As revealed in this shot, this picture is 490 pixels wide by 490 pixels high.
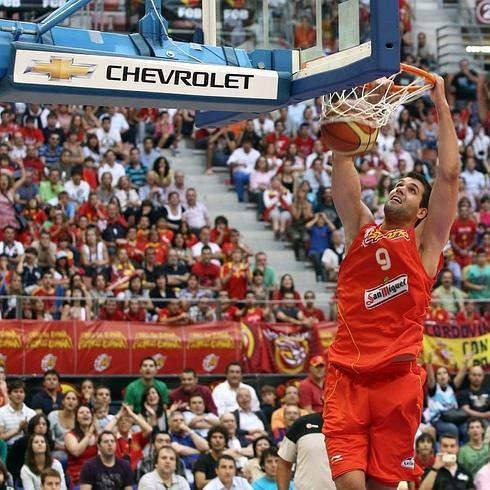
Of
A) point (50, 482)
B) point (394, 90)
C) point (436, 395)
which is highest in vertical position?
point (394, 90)

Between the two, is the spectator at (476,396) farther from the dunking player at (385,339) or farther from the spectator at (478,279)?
the dunking player at (385,339)

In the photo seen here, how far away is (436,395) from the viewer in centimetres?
1655

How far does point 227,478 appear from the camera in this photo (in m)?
12.7

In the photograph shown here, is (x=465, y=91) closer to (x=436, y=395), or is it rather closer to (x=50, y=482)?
(x=436, y=395)

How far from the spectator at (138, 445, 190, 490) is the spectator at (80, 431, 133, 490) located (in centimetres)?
21

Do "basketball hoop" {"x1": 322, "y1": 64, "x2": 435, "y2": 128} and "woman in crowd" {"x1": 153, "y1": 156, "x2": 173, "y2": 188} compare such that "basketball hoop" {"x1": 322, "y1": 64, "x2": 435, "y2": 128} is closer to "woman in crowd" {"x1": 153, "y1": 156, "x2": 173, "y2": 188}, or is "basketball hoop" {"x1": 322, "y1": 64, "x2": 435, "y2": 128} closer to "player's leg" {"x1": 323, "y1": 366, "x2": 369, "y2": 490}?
"player's leg" {"x1": 323, "y1": 366, "x2": 369, "y2": 490}

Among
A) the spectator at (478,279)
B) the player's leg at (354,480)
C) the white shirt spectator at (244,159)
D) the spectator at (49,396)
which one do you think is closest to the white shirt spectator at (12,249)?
the spectator at (49,396)

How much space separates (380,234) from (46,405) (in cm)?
749

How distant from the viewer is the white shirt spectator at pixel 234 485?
41.8 feet

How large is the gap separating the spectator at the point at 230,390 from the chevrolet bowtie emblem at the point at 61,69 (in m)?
8.61

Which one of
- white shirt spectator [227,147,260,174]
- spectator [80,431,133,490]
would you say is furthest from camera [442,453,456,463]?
white shirt spectator [227,147,260,174]

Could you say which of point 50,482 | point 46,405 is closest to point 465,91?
point 46,405

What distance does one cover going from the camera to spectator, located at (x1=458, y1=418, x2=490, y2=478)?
14.9 m

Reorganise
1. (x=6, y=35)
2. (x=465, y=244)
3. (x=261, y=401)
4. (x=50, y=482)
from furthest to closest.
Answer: (x=465, y=244), (x=261, y=401), (x=50, y=482), (x=6, y=35)
